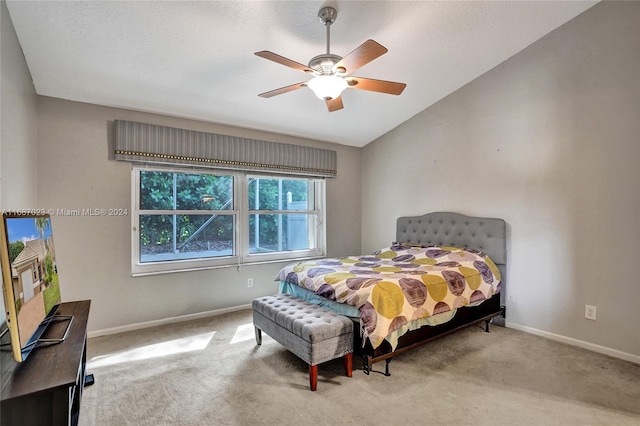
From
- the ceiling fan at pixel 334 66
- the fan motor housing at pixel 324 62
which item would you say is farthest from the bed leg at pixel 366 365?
the fan motor housing at pixel 324 62

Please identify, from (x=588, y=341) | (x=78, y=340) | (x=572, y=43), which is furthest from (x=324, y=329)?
(x=572, y=43)

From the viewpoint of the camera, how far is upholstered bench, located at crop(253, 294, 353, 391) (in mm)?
2223

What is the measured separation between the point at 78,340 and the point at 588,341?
12.9 ft

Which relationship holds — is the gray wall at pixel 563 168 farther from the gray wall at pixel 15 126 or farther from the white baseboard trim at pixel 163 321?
the gray wall at pixel 15 126

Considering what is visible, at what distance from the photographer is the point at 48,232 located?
2.00 meters

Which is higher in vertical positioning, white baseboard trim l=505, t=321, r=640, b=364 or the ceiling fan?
the ceiling fan

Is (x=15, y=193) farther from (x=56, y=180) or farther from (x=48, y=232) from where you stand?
(x=56, y=180)

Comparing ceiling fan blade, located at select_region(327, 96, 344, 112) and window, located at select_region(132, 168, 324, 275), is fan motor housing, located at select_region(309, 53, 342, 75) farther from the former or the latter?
window, located at select_region(132, 168, 324, 275)

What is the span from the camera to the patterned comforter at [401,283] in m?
2.36

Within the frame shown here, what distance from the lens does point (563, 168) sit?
3.10m

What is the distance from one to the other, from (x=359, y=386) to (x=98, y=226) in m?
2.92

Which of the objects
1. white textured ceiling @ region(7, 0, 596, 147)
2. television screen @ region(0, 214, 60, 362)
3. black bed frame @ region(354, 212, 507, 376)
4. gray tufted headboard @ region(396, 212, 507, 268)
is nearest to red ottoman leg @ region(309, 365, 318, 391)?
black bed frame @ region(354, 212, 507, 376)

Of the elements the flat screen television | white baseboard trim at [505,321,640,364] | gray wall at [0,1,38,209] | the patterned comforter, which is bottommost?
white baseboard trim at [505,321,640,364]

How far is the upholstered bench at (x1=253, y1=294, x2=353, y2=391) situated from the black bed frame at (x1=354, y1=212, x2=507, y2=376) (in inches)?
6.2
